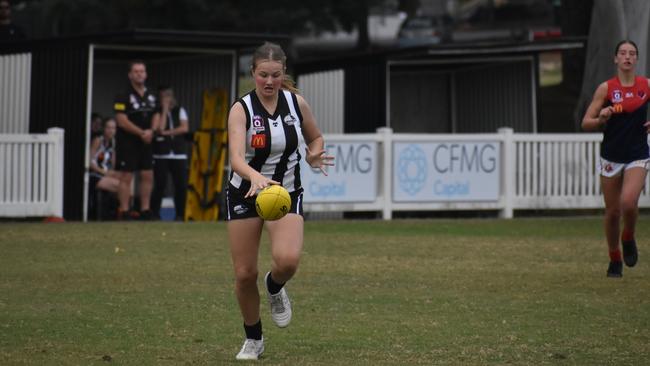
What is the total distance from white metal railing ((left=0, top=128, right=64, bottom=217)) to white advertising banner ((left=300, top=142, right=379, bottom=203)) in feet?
12.4

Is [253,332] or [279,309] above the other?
[279,309]

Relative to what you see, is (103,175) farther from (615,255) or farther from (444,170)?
(615,255)

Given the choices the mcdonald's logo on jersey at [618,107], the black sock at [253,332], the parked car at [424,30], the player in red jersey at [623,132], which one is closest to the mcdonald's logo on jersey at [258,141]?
the black sock at [253,332]

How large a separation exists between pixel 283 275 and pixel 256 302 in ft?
0.88

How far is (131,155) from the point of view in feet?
65.0

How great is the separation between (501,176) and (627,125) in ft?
28.0

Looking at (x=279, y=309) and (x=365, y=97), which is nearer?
(x=279, y=309)

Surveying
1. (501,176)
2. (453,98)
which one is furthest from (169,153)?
(453,98)

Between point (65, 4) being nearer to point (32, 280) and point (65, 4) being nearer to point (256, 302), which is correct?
point (32, 280)

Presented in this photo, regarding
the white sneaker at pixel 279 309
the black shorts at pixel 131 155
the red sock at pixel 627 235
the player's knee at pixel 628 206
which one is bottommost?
the white sneaker at pixel 279 309

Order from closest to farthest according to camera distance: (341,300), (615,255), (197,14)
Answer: (341,300)
(615,255)
(197,14)

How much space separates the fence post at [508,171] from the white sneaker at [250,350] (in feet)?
42.6

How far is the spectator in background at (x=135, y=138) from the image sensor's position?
1958 cm

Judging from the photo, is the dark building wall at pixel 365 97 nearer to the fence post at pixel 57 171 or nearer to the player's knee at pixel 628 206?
the fence post at pixel 57 171
